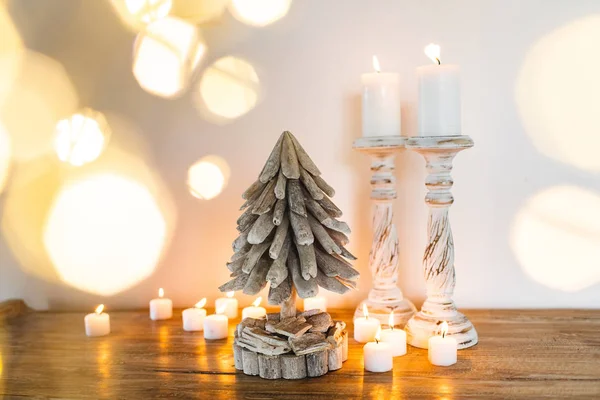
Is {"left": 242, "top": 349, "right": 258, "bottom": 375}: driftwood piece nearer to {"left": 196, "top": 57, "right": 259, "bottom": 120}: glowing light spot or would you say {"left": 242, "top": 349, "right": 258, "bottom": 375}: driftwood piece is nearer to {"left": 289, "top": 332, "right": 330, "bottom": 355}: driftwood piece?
{"left": 289, "top": 332, "right": 330, "bottom": 355}: driftwood piece

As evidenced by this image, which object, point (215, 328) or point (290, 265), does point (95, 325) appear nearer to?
point (215, 328)

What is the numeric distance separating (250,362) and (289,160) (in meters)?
0.37

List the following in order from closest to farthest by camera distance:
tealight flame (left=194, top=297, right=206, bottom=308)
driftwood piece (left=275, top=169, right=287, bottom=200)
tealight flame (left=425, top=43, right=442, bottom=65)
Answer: driftwood piece (left=275, top=169, right=287, bottom=200), tealight flame (left=425, top=43, right=442, bottom=65), tealight flame (left=194, top=297, right=206, bottom=308)

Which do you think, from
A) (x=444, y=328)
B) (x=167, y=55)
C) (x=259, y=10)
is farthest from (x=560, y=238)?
(x=167, y=55)

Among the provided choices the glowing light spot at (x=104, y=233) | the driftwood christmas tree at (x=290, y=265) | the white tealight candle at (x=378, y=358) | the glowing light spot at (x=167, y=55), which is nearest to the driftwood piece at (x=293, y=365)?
the driftwood christmas tree at (x=290, y=265)

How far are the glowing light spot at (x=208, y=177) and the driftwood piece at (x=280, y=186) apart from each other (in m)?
0.39

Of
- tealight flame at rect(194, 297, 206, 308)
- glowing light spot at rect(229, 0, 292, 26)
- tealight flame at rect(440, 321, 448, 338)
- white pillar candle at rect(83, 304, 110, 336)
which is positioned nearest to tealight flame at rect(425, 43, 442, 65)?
glowing light spot at rect(229, 0, 292, 26)

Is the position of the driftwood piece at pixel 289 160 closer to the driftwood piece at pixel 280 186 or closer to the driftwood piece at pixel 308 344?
the driftwood piece at pixel 280 186

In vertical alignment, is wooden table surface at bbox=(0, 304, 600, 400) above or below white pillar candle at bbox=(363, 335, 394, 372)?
below

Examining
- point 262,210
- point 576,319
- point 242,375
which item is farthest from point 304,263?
point 576,319

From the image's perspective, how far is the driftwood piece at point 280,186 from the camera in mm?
1047

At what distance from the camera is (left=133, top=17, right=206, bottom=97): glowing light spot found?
4.64 ft

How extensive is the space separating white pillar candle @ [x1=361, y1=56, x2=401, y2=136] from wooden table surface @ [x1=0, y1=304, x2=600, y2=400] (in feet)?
1.45

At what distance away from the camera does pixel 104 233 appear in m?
1.48
